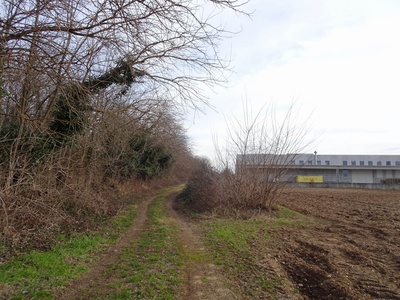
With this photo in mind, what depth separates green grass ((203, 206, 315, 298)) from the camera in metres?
5.89

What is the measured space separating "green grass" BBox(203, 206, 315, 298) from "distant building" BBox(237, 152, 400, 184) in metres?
2.79

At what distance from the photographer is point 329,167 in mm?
60031

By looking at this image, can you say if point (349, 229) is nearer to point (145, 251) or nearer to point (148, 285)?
point (145, 251)

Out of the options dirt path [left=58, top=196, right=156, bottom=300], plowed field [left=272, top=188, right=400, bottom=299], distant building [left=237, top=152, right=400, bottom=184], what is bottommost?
dirt path [left=58, top=196, right=156, bottom=300]

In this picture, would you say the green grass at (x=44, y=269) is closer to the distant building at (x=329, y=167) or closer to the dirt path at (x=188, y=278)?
the dirt path at (x=188, y=278)

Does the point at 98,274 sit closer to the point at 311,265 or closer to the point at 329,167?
the point at 311,265

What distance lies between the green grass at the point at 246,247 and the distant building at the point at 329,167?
2.79 metres

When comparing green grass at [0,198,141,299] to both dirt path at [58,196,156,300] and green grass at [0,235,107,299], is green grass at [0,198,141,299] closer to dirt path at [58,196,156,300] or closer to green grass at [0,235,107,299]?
green grass at [0,235,107,299]

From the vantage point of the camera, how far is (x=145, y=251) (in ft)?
27.1

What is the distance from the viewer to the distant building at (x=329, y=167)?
1642 cm

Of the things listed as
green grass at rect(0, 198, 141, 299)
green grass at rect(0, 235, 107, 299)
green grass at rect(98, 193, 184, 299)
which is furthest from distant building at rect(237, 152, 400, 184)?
green grass at rect(0, 235, 107, 299)

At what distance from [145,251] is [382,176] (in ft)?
204

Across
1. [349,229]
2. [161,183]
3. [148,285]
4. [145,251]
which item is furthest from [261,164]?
[161,183]

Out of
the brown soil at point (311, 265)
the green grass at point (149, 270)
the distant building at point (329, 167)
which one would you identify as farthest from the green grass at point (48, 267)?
the distant building at point (329, 167)
